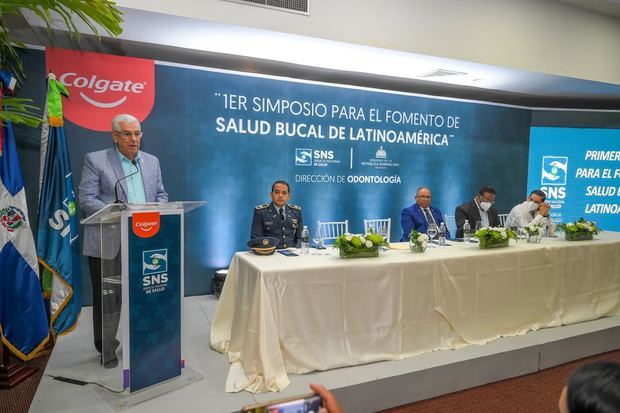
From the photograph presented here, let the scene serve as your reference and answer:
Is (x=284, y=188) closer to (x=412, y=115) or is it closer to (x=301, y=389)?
(x=301, y=389)

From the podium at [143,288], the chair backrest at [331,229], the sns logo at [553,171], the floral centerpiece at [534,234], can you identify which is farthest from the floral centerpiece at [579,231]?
the sns logo at [553,171]

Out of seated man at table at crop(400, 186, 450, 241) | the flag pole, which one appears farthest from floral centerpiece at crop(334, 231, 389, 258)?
the flag pole

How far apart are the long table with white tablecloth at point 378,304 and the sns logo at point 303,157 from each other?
2.36 metres

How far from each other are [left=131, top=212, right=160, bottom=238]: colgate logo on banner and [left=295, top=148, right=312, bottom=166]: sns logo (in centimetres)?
301

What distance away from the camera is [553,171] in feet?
22.4

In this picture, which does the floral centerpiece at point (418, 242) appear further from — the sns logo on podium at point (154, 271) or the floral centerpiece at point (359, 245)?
the sns logo on podium at point (154, 271)

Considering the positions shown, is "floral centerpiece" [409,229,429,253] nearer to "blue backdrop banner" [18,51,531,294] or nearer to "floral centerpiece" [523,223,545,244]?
"floral centerpiece" [523,223,545,244]

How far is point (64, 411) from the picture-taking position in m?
2.14

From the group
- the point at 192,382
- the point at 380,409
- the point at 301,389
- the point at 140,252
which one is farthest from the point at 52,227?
the point at 380,409

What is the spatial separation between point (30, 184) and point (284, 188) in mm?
2409

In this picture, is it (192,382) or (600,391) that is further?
(192,382)

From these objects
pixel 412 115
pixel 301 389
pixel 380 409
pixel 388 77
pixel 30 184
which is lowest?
pixel 380 409

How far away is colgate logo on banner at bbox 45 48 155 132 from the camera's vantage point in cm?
387

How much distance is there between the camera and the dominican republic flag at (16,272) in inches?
111
